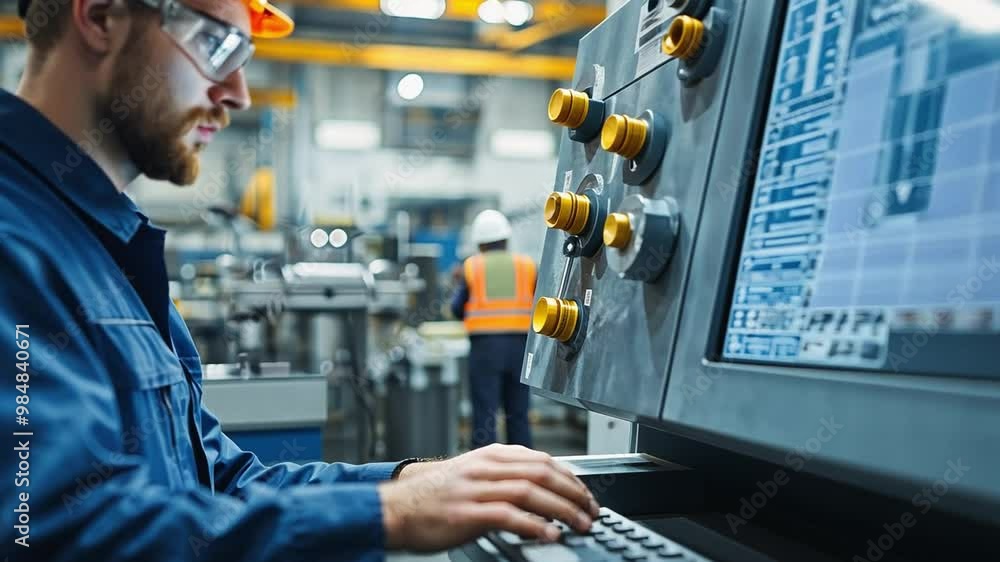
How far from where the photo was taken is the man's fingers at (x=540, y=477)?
59cm

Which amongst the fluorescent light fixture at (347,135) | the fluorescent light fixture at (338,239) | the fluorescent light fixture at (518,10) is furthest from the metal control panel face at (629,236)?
the fluorescent light fixture at (347,135)

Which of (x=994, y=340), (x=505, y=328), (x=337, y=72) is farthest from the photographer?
(x=337, y=72)

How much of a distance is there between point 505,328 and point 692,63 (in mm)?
3334

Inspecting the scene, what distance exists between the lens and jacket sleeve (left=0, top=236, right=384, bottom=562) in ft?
1.67

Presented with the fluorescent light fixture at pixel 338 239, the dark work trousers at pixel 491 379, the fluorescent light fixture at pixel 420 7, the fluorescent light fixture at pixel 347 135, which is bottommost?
the dark work trousers at pixel 491 379

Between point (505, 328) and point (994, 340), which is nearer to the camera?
point (994, 340)

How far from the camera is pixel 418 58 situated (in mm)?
7184

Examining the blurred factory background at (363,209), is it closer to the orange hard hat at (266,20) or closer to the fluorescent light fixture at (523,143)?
the fluorescent light fixture at (523,143)

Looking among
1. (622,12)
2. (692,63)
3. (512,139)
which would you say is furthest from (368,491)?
(512,139)

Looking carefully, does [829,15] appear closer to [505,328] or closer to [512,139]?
→ [505,328]

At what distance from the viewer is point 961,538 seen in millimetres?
535

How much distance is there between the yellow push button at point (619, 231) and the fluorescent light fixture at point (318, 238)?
136 inches

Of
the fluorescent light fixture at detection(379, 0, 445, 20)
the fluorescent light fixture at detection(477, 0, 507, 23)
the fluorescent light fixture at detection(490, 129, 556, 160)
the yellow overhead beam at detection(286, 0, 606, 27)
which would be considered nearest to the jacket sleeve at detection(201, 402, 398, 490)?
the fluorescent light fixture at detection(379, 0, 445, 20)

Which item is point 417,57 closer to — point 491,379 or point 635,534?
point 491,379
